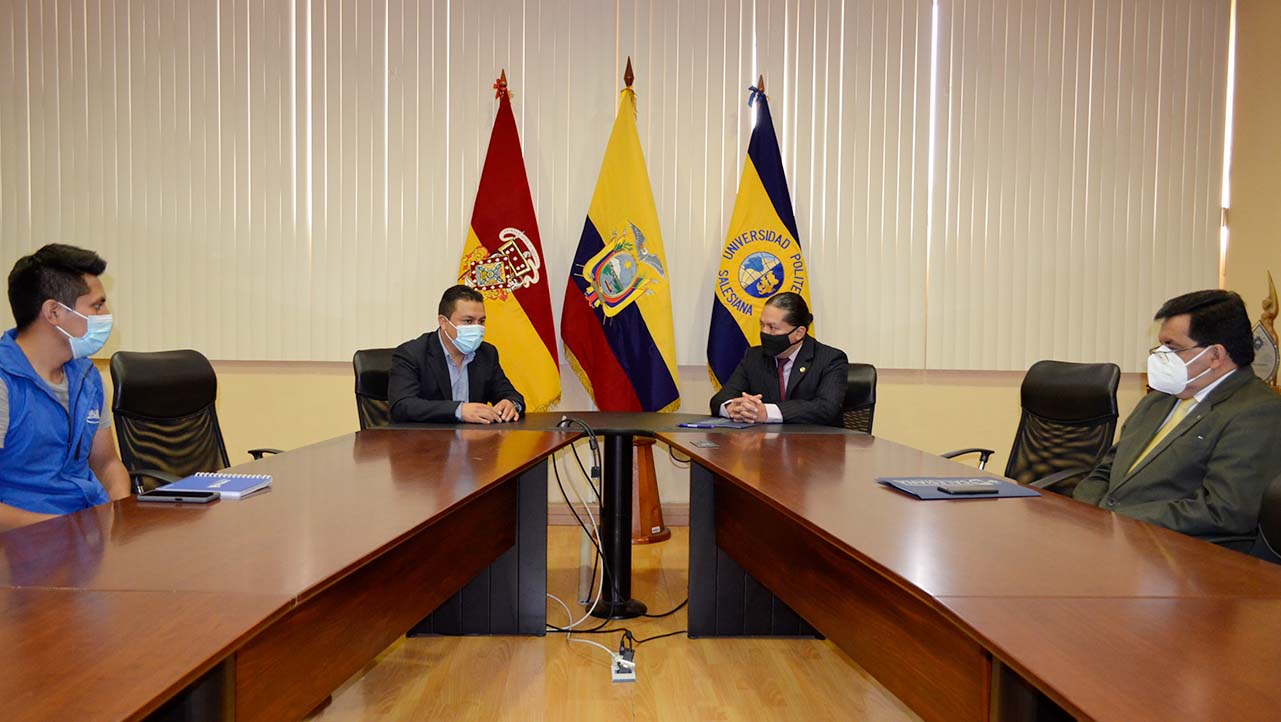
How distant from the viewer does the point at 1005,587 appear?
46.4 inches

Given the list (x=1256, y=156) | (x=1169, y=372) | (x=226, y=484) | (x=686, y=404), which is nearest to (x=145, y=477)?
(x=226, y=484)

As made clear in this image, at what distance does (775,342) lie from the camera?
3.55 meters

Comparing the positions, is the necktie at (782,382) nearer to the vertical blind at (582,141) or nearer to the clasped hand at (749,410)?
the clasped hand at (749,410)

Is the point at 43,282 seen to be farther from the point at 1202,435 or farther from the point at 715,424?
the point at 1202,435

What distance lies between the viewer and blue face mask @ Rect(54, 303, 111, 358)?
7.05 ft

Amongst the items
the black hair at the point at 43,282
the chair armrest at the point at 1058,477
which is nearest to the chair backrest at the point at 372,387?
the black hair at the point at 43,282

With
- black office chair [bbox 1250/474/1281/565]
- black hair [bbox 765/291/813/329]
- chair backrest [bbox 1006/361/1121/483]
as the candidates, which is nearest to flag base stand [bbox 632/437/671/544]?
black hair [bbox 765/291/813/329]

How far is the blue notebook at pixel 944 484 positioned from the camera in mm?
1824

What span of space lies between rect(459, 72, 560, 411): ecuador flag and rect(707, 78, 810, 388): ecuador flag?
0.87 metres

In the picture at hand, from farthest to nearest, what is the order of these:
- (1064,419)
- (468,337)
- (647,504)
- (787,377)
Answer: (647,504), (787,377), (468,337), (1064,419)

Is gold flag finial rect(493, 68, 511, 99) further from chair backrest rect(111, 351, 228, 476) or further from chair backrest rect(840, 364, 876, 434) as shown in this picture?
chair backrest rect(840, 364, 876, 434)

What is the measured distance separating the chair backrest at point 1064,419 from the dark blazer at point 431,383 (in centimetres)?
194

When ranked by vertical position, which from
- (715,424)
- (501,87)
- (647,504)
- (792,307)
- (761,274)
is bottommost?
(647,504)

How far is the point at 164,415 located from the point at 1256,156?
5128 millimetres
